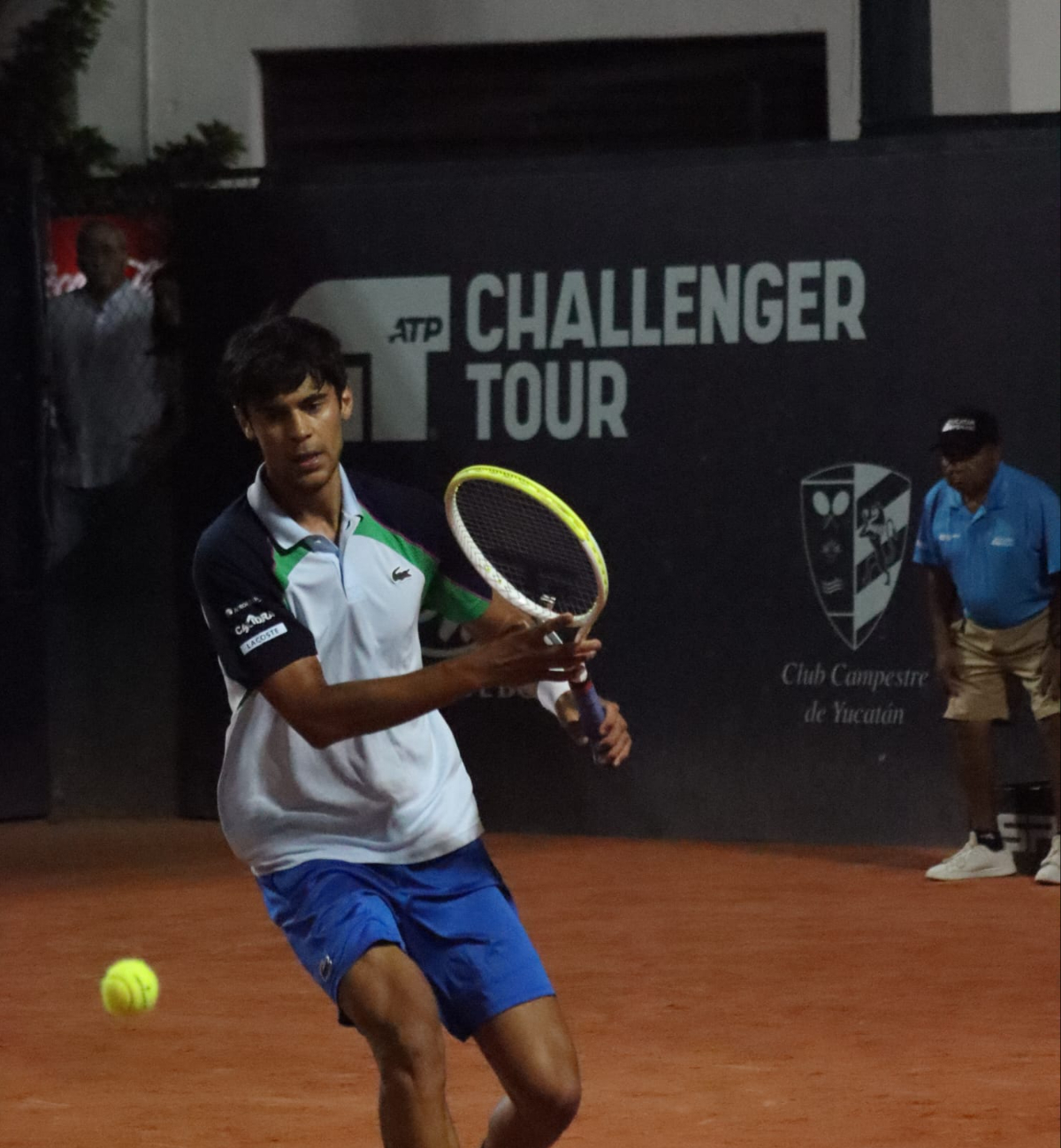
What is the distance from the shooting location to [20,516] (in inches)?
375

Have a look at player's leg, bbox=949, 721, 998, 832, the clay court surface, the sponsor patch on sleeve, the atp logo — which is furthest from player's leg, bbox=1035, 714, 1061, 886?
the sponsor patch on sleeve

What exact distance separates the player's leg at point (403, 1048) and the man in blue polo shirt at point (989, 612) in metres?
5.13

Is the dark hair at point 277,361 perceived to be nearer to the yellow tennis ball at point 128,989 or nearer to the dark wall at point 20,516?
the yellow tennis ball at point 128,989

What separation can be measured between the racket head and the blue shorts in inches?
18.2

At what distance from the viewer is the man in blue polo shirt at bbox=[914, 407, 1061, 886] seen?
811 centimetres

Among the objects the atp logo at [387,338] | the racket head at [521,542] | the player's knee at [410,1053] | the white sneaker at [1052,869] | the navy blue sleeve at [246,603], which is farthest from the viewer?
the atp logo at [387,338]

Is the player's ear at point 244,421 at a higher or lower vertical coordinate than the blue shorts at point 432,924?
higher

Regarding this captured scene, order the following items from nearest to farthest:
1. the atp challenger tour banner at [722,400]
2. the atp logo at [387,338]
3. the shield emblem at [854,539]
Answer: the atp challenger tour banner at [722,400], the shield emblem at [854,539], the atp logo at [387,338]

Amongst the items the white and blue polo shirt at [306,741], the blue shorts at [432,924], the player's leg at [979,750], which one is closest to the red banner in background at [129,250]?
the player's leg at [979,750]

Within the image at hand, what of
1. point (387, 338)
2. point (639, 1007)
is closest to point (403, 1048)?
point (639, 1007)

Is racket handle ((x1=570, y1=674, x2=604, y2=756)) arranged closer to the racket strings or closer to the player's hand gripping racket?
the player's hand gripping racket

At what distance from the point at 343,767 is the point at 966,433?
206 inches

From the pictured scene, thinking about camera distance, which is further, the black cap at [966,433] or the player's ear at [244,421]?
the black cap at [966,433]

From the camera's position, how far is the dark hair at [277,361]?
132 inches
